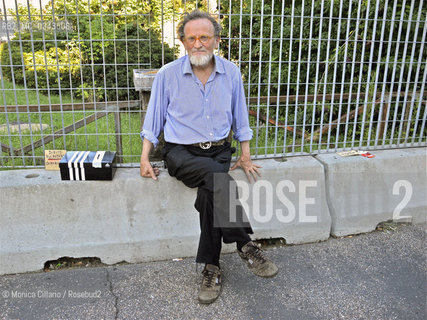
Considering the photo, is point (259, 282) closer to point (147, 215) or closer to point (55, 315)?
point (147, 215)

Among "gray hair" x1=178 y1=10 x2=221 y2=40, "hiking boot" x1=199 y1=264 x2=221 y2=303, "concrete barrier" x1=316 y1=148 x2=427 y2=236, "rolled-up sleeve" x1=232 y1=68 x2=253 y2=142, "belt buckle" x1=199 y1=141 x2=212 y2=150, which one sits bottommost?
"hiking boot" x1=199 y1=264 x2=221 y2=303

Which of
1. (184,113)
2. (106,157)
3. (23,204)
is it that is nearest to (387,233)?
(184,113)

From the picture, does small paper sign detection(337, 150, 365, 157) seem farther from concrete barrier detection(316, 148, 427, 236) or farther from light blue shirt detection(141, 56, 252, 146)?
light blue shirt detection(141, 56, 252, 146)

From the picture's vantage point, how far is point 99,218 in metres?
3.33

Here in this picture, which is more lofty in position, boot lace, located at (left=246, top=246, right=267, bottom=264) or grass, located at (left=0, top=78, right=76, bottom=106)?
grass, located at (left=0, top=78, right=76, bottom=106)

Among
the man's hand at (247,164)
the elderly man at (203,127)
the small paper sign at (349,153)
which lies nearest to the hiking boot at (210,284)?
the elderly man at (203,127)

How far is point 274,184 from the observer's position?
3.64 meters

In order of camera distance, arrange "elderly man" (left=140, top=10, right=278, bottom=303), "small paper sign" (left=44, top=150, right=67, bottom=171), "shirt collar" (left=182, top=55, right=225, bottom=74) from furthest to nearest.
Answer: "small paper sign" (left=44, top=150, right=67, bottom=171) → "shirt collar" (left=182, top=55, right=225, bottom=74) → "elderly man" (left=140, top=10, right=278, bottom=303)

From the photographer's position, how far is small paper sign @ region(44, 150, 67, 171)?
339cm

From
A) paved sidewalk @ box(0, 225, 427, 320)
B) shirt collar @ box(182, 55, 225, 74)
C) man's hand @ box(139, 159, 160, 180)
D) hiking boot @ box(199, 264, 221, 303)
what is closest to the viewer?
paved sidewalk @ box(0, 225, 427, 320)

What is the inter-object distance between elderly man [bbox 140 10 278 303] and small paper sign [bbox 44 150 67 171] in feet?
2.48

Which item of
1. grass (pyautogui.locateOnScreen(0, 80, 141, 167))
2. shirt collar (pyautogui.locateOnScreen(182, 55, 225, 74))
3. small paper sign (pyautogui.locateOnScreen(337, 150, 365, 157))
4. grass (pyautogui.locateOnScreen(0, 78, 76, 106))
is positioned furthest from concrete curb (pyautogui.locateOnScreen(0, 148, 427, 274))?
shirt collar (pyautogui.locateOnScreen(182, 55, 225, 74))

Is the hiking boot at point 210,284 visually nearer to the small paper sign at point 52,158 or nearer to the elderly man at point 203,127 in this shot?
the elderly man at point 203,127

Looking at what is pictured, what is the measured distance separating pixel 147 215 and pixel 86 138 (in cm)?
89
